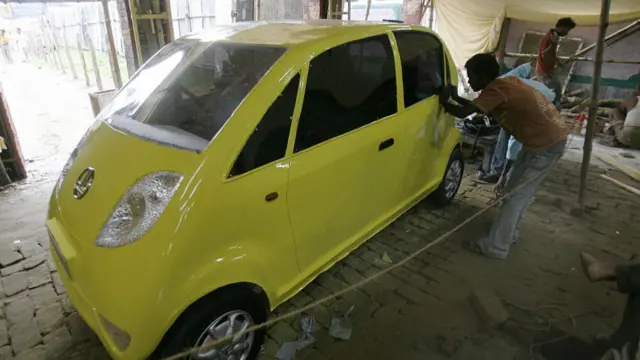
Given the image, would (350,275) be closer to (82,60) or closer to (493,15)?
(493,15)

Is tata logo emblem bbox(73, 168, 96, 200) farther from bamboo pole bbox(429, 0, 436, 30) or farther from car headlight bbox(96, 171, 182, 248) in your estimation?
bamboo pole bbox(429, 0, 436, 30)

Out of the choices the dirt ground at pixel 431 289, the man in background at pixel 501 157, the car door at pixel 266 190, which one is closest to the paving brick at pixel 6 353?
the dirt ground at pixel 431 289

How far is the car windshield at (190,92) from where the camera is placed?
2127mm

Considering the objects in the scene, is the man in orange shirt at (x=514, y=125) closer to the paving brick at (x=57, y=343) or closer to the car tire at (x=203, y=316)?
the car tire at (x=203, y=316)

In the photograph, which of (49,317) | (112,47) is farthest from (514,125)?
(112,47)

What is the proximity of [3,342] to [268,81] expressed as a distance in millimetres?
2462

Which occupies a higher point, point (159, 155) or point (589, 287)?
point (159, 155)

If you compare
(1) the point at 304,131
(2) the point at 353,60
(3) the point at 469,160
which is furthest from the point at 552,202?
(1) the point at 304,131

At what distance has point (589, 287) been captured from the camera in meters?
3.18

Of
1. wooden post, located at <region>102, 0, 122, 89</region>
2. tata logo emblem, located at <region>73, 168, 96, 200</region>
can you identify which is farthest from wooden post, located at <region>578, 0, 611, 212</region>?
wooden post, located at <region>102, 0, 122, 89</region>

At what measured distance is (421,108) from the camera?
3.28 m

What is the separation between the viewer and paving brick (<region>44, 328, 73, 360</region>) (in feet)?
8.02

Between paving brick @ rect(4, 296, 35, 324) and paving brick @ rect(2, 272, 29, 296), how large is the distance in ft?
0.48

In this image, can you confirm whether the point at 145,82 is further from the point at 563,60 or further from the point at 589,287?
the point at 563,60
